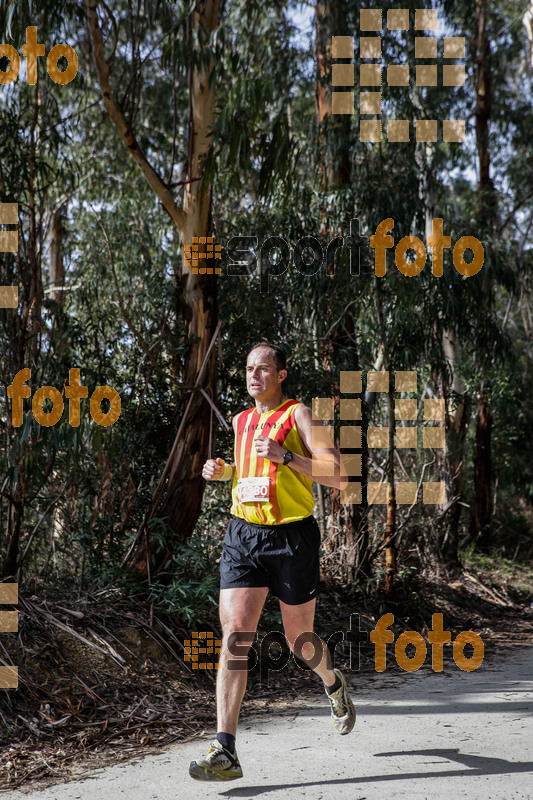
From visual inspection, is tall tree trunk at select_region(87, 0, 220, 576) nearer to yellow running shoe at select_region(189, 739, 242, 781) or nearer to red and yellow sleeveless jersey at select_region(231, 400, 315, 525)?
red and yellow sleeveless jersey at select_region(231, 400, 315, 525)

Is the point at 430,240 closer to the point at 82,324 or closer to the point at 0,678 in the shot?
the point at 82,324

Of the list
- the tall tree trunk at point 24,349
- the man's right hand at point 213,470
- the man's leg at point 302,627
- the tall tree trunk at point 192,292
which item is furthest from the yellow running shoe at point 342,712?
the tall tree trunk at point 24,349

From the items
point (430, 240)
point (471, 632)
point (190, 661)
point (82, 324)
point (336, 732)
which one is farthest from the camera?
Result: point (430, 240)

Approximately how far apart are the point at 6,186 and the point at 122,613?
349 cm

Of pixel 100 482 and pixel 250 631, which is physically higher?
pixel 100 482

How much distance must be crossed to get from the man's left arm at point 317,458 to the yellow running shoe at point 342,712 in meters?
1.15

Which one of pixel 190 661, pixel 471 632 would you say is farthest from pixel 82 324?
pixel 471 632

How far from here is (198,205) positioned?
727 cm

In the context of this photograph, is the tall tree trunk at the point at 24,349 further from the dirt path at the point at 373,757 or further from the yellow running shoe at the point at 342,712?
the yellow running shoe at the point at 342,712

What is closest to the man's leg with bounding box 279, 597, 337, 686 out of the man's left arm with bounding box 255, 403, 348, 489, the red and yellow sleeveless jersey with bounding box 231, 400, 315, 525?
the red and yellow sleeveless jersey with bounding box 231, 400, 315, 525

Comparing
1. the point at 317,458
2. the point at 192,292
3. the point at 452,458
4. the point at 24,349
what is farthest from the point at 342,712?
the point at 452,458

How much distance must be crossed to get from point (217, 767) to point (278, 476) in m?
1.30

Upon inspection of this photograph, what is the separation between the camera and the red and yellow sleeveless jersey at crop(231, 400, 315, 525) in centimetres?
403

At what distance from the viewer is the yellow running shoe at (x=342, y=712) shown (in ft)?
14.0
